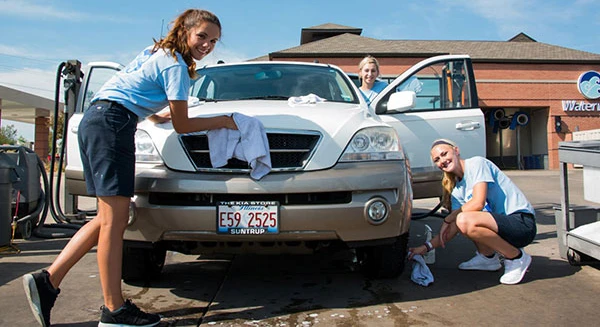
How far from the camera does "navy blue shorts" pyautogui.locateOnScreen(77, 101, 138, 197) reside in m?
2.42

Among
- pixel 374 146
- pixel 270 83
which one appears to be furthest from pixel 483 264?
pixel 270 83

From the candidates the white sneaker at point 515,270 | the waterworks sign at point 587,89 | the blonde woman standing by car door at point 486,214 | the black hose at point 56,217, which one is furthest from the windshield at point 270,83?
the waterworks sign at point 587,89

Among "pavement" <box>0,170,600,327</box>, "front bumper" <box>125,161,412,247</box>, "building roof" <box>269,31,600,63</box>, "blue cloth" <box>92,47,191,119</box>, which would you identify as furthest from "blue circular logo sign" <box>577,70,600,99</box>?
"blue cloth" <box>92,47,191,119</box>

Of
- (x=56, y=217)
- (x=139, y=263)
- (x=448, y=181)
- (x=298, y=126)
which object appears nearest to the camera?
(x=298, y=126)

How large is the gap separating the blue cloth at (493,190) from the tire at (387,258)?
0.73m

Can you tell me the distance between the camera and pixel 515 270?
340 centimetres

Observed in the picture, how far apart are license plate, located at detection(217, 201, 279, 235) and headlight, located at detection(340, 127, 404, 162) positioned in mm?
519

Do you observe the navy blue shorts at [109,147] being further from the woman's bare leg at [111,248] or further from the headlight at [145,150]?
the headlight at [145,150]

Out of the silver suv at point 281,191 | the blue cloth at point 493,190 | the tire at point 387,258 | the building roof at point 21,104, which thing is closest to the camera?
the silver suv at point 281,191

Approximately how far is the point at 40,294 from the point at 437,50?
2444 cm

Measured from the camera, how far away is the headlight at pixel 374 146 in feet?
9.37

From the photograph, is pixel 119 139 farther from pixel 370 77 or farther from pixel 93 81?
pixel 370 77

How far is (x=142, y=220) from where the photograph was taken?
108 inches

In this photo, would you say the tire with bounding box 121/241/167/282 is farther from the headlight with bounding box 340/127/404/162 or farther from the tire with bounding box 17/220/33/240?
the tire with bounding box 17/220/33/240
